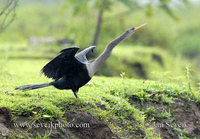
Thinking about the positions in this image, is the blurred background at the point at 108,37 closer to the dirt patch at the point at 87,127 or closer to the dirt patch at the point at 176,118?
the dirt patch at the point at 176,118

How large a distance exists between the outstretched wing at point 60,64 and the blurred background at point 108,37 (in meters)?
2.15

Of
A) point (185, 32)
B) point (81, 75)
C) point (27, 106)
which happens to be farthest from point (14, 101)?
point (185, 32)

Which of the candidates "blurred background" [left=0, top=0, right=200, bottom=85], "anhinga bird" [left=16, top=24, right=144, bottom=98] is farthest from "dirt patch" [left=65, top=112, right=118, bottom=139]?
"blurred background" [left=0, top=0, right=200, bottom=85]

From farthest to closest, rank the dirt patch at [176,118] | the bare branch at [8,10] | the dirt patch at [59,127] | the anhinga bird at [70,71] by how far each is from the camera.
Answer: the bare branch at [8,10]
the dirt patch at [176,118]
the anhinga bird at [70,71]
the dirt patch at [59,127]

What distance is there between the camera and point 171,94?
5176 millimetres

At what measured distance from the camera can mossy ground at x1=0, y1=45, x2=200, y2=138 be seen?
372 centimetres

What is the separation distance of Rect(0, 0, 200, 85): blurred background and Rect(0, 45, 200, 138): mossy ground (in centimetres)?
60

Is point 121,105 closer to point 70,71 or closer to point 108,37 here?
point 70,71

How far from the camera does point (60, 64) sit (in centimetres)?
395

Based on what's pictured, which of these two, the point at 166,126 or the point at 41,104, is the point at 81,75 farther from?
the point at 166,126

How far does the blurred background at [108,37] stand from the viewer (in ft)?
31.8

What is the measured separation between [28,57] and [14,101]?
24.2 ft

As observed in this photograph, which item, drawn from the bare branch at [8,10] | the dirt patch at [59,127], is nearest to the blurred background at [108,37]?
the bare branch at [8,10]

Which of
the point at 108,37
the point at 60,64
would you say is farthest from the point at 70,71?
the point at 108,37
